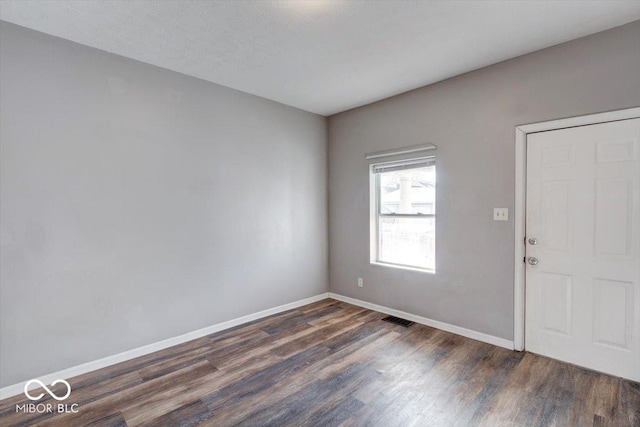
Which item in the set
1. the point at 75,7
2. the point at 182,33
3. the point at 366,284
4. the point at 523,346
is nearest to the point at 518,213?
the point at 523,346

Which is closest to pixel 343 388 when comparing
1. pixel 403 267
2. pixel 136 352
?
pixel 403 267

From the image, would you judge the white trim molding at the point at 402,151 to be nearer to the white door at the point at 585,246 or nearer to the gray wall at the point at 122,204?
the white door at the point at 585,246

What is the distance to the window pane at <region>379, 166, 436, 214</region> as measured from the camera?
348 cm

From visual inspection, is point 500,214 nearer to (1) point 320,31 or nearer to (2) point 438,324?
(2) point 438,324

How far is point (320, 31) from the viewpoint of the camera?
7.63 feet

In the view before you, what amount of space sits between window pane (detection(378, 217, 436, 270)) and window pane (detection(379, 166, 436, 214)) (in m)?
0.14

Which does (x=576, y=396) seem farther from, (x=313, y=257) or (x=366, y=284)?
(x=313, y=257)

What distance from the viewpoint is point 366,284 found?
4.07 m

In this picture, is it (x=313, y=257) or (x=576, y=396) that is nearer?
(x=576, y=396)

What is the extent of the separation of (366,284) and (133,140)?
10.3 feet

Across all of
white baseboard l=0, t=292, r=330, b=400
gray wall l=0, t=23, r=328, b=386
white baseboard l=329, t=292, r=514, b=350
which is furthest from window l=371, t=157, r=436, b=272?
white baseboard l=0, t=292, r=330, b=400

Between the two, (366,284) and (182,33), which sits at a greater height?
(182,33)

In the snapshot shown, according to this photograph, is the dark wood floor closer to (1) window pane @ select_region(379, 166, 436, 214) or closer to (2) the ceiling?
(1) window pane @ select_region(379, 166, 436, 214)

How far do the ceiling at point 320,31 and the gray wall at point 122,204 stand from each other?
30 cm
